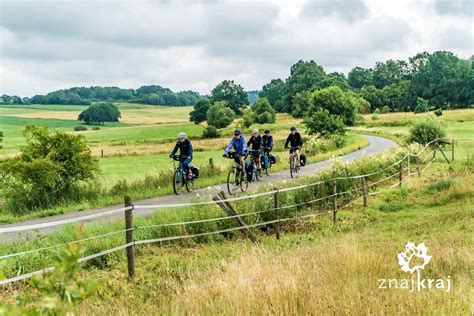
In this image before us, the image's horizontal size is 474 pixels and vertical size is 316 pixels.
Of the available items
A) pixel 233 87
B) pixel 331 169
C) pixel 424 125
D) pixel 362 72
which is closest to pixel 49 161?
pixel 331 169

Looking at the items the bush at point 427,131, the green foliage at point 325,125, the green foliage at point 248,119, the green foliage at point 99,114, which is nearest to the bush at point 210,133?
the green foliage at point 248,119

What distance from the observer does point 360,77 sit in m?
169

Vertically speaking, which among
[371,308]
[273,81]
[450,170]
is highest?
[273,81]

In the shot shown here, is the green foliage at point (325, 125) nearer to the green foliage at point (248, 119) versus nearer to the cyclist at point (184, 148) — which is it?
the cyclist at point (184, 148)

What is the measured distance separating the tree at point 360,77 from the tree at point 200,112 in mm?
70191

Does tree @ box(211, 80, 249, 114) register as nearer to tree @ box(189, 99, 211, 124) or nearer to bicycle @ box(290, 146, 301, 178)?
tree @ box(189, 99, 211, 124)

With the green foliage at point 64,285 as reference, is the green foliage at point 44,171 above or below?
below

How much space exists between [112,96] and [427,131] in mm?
134754

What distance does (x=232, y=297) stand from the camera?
193 inches

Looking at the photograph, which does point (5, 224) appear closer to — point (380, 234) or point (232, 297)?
point (380, 234)

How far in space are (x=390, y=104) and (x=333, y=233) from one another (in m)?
124

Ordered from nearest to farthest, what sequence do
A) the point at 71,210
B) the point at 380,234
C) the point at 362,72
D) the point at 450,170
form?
the point at 380,234 < the point at 71,210 < the point at 450,170 < the point at 362,72

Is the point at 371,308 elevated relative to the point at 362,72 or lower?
lower

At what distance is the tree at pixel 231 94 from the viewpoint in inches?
5305
